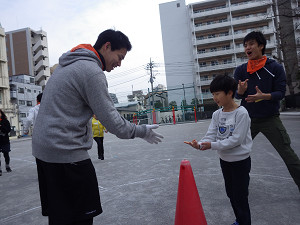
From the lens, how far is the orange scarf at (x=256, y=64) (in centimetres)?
274

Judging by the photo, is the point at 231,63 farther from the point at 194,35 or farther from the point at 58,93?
the point at 58,93

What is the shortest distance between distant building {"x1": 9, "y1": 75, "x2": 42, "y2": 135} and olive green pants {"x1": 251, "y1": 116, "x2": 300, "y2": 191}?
4442cm

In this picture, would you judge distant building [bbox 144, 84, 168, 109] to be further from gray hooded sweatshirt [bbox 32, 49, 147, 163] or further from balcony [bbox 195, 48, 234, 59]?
gray hooded sweatshirt [bbox 32, 49, 147, 163]

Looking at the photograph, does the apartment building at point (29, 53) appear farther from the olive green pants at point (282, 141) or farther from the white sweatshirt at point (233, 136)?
the white sweatshirt at point (233, 136)

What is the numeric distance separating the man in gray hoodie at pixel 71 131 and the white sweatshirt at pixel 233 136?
2.89 ft

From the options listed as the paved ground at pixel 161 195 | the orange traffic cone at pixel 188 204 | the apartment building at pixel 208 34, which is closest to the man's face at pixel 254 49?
the orange traffic cone at pixel 188 204

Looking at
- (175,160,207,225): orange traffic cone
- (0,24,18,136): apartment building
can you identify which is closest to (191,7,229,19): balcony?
(0,24,18,136): apartment building

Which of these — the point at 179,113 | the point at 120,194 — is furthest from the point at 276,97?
the point at 179,113

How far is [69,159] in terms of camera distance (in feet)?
5.06

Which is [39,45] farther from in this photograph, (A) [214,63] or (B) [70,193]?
(B) [70,193]

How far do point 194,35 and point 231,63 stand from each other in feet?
28.3

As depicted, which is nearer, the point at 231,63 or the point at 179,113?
the point at 179,113

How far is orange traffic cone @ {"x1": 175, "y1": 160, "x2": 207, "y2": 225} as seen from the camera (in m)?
1.99

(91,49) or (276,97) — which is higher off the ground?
(91,49)
